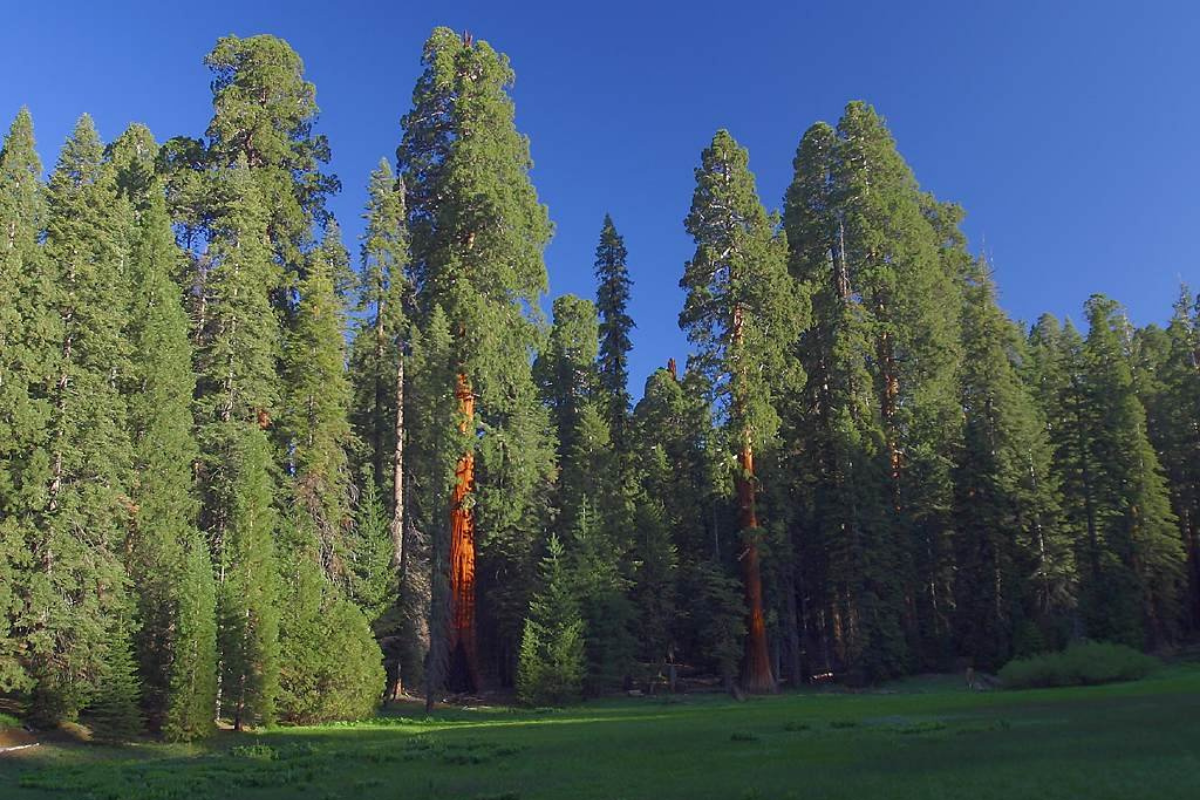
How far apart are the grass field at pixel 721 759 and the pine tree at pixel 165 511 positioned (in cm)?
199

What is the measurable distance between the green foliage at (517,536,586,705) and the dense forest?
158 millimetres

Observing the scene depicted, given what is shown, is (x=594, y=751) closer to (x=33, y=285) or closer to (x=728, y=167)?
(x=33, y=285)

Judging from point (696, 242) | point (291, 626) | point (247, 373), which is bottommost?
point (291, 626)

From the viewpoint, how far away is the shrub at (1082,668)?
1091 inches

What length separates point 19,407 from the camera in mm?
22797

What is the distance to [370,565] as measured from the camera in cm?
3141

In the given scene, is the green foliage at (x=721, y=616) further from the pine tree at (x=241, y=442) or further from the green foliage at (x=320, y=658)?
the pine tree at (x=241, y=442)

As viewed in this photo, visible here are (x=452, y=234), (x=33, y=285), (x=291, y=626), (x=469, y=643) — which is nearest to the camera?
(x=33, y=285)

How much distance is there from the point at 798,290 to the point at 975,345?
41.5ft

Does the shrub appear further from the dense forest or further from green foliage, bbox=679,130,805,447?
green foliage, bbox=679,130,805,447

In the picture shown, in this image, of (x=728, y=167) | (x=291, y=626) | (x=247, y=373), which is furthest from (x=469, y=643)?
(x=728, y=167)

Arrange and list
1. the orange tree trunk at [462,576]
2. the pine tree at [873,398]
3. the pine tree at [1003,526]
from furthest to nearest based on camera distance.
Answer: the pine tree at [873,398], the pine tree at [1003,526], the orange tree trunk at [462,576]

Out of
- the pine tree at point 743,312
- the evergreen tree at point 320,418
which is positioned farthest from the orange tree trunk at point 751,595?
the evergreen tree at point 320,418

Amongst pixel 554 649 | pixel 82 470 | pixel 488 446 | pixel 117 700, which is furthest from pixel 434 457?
pixel 117 700
